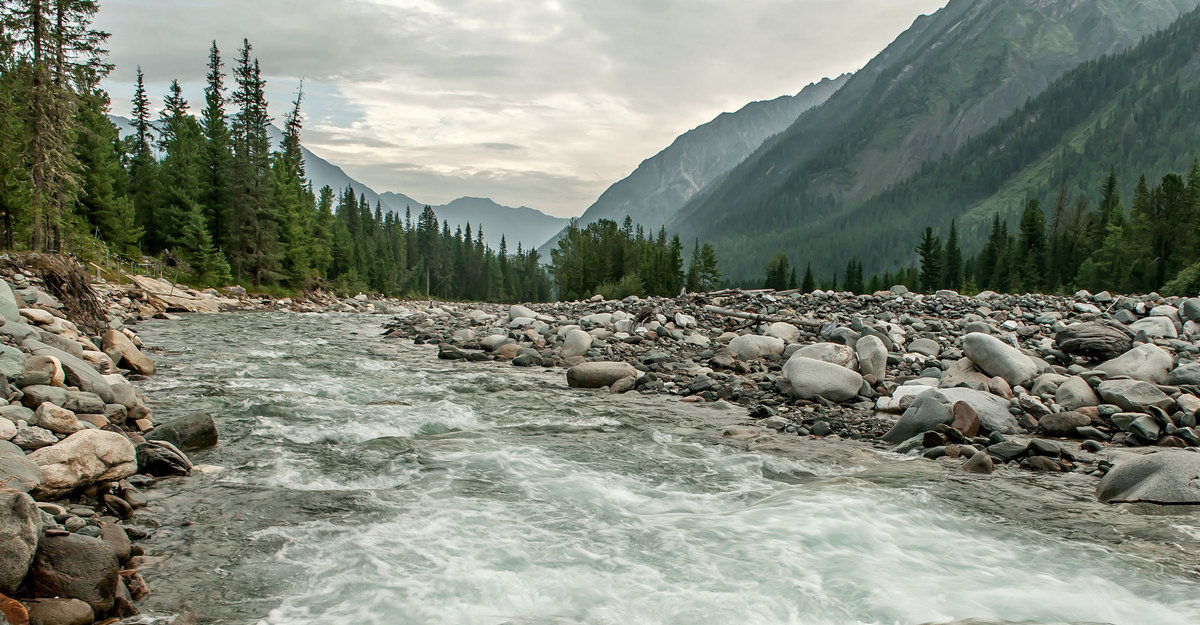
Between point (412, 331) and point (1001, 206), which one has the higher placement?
point (1001, 206)

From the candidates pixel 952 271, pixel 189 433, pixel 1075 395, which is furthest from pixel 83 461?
pixel 952 271

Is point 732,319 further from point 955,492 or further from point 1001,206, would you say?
point 1001,206

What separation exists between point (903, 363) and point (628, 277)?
5193 centimetres

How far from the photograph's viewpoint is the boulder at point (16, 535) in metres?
3.04

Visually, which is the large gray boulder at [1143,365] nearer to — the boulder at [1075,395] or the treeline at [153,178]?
the boulder at [1075,395]

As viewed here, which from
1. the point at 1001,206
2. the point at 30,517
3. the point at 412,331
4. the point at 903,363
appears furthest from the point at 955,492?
the point at 1001,206

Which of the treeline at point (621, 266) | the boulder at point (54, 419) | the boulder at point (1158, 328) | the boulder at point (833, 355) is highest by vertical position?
the treeline at point (621, 266)

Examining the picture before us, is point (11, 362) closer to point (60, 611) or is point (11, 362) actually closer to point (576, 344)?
point (60, 611)

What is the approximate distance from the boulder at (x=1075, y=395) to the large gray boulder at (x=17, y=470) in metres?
10.6

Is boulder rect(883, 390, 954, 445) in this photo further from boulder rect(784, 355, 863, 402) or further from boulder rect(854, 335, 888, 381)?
boulder rect(854, 335, 888, 381)

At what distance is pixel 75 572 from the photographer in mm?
3273

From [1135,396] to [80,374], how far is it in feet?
41.2

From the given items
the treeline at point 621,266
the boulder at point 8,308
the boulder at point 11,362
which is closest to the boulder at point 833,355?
the boulder at point 11,362

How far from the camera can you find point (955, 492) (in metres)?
5.65
